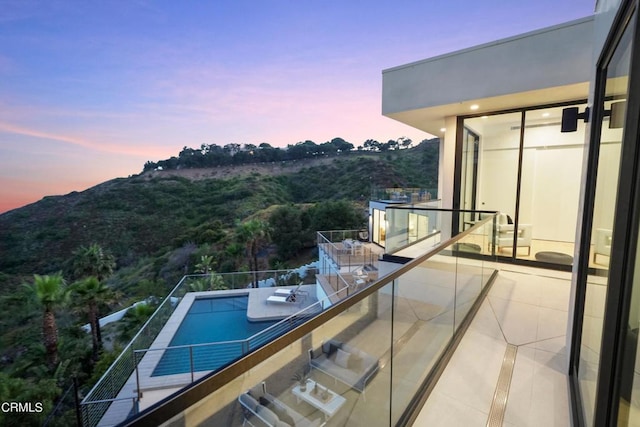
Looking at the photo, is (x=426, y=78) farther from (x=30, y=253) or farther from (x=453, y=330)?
(x=30, y=253)

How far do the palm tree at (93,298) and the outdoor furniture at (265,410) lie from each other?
18055 mm

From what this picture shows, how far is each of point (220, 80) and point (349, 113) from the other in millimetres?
15153

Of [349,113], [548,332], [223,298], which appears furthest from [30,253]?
[548,332]

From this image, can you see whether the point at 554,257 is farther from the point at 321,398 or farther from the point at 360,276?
the point at 360,276

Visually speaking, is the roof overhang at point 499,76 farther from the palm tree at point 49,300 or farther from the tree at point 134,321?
the tree at point 134,321

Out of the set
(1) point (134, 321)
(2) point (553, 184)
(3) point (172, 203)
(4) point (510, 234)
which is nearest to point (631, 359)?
(4) point (510, 234)

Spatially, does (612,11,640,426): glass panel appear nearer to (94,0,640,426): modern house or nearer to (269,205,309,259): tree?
(94,0,640,426): modern house

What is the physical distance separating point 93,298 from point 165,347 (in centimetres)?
865

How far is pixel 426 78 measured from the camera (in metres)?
6.48

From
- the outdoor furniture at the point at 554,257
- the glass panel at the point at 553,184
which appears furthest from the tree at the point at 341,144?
the outdoor furniture at the point at 554,257

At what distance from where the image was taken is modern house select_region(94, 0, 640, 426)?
115 cm

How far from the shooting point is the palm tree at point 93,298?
1501 cm

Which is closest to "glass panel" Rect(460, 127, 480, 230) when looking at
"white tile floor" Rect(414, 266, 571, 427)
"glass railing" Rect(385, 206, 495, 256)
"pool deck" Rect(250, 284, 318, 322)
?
"glass railing" Rect(385, 206, 495, 256)

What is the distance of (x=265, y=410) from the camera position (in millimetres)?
1009
